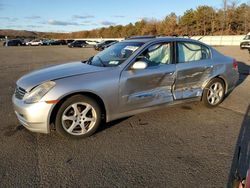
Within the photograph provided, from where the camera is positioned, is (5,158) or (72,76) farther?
(72,76)

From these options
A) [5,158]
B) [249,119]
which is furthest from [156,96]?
[5,158]

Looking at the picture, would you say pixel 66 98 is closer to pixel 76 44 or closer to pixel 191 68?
pixel 191 68

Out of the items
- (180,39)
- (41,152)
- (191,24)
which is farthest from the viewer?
(191,24)

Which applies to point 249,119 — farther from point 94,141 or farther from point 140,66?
point 94,141

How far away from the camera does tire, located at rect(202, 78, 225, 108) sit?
5.88 meters

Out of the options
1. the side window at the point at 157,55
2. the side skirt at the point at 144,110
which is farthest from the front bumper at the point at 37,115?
the side window at the point at 157,55

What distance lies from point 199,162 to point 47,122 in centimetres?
225

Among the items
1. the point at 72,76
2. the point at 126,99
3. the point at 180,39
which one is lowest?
the point at 126,99

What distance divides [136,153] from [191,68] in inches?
94.3

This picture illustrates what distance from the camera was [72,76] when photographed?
4.36 m

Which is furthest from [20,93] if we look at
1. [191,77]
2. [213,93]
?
[213,93]

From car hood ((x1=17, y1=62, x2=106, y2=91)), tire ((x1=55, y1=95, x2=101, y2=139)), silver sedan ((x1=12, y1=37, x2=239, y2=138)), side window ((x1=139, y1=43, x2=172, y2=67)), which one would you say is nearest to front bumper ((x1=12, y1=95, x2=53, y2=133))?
silver sedan ((x1=12, y1=37, x2=239, y2=138))

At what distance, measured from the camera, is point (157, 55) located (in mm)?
5223

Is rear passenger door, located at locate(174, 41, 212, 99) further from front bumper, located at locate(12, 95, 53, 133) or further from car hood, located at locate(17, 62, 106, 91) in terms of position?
front bumper, located at locate(12, 95, 53, 133)
